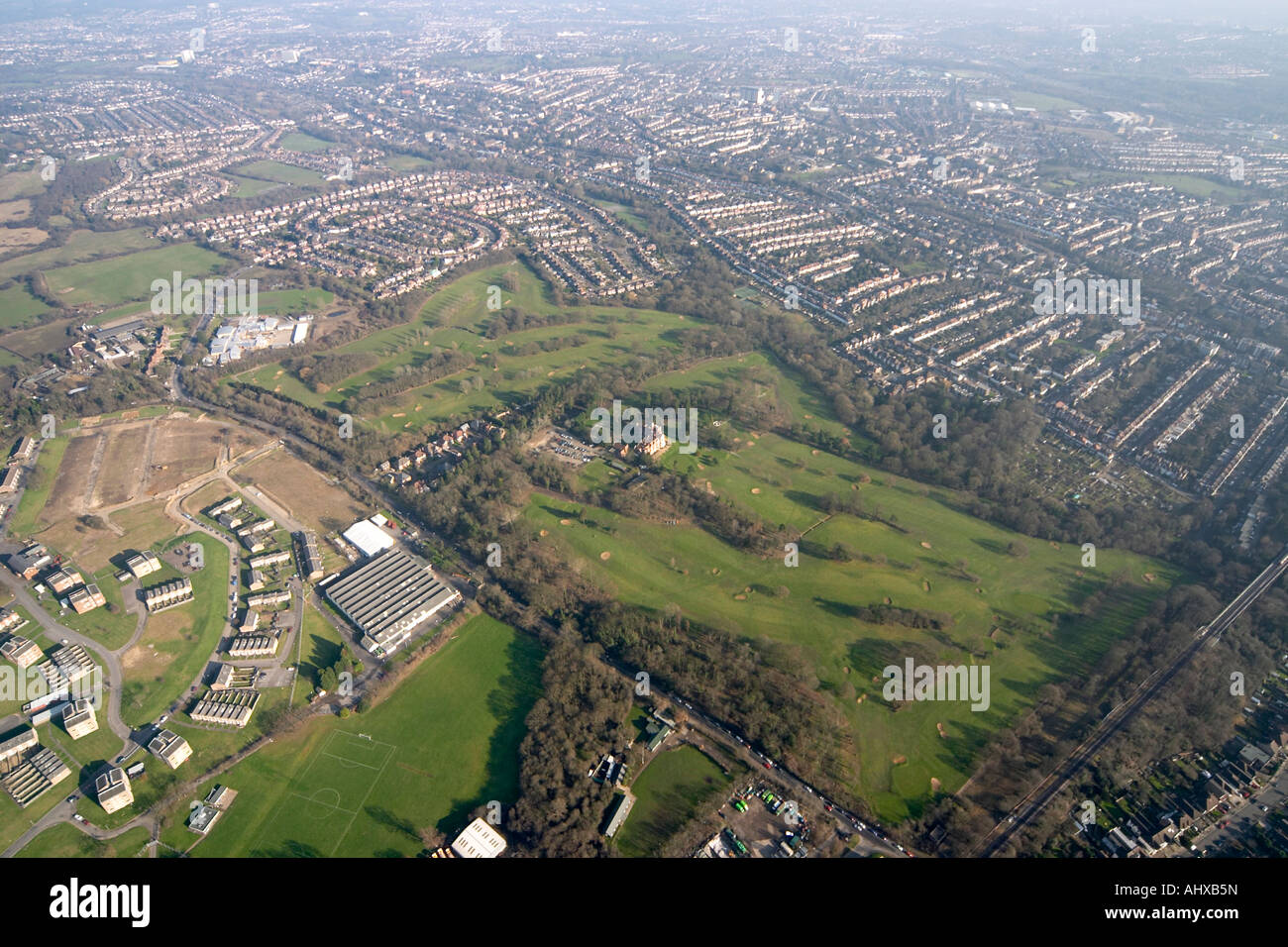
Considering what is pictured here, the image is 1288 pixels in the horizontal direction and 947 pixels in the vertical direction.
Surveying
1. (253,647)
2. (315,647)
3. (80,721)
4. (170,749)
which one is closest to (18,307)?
(80,721)

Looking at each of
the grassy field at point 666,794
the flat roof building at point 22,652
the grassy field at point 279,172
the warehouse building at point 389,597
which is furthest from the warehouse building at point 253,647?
the grassy field at point 279,172

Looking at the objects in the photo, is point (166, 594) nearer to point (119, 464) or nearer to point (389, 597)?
point (389, 597)

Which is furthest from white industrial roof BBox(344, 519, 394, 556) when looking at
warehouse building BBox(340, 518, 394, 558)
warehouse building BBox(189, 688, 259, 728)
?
warehouse building BBox(189, 688, 259, 728)

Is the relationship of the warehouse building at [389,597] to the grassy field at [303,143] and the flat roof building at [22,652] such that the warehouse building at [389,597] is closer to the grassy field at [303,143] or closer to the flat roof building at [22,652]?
the flat roof building at [22,652]

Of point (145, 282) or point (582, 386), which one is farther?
point (145, 282)

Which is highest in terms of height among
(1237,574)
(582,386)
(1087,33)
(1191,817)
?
(1087,33)
